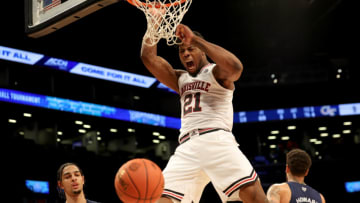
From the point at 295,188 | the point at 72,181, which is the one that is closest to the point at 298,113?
the point at 295,188

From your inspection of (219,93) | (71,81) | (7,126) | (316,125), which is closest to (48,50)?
(71,81)

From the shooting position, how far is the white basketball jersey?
4.12 metres

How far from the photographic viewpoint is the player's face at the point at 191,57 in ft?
14.2

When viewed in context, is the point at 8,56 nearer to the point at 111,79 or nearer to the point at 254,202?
the point at 111,79

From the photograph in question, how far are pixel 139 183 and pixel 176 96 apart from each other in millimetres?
18225

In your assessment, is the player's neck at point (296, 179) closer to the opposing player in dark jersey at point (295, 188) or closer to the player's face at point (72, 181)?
→ the opposing player in dark jersey at point (295, 188)

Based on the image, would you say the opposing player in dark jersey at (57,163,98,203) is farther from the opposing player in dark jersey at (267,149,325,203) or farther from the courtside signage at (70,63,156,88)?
the courtside signage at (70,63,156,88)

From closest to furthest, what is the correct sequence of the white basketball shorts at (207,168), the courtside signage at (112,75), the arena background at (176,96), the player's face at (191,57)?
the white basketball shorts at (207,168)
the player's face at (191,57)
the arena background at (176,96)
the courtside signage at (112,75)

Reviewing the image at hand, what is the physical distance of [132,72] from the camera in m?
20.2

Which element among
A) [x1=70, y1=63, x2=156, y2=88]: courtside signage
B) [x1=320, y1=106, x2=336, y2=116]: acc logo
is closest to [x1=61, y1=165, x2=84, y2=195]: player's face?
[x1=70, y1=63, x2=156, y2=88]: courtside signage

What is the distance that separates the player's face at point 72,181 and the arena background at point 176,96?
375 inches

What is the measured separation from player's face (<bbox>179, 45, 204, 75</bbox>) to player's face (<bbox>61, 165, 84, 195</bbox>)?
169 centimetres

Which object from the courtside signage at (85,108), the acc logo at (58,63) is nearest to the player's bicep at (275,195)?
the courtside signage at (85,108)

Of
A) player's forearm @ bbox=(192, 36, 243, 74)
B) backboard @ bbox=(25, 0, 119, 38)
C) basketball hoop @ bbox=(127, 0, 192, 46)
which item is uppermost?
backboard @ bbox=(25, 0, 119, 38)
